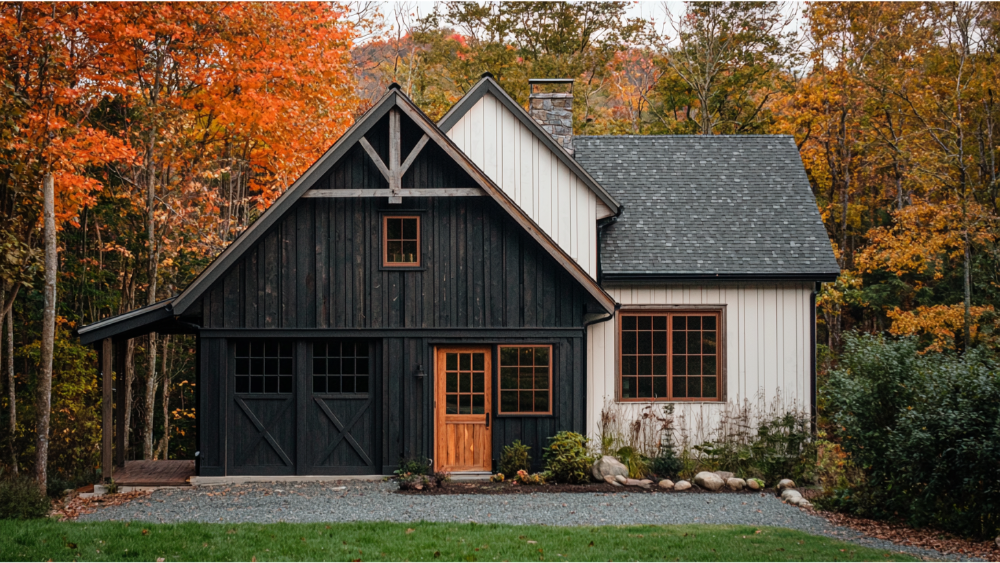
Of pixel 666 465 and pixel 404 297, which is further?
pixel 666 465

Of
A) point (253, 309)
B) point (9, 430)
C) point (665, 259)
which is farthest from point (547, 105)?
point (9, 430)

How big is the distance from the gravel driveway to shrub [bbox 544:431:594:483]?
0.77 meters

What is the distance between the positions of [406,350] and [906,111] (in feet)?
58.3

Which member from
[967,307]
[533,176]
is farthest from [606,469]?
[967,307]

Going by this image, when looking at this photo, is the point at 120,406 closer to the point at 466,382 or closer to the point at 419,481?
the point at 419,481

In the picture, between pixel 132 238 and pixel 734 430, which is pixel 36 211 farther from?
pixel 734 430

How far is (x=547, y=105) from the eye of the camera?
15508mm

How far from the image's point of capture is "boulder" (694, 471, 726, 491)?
40.3 ft

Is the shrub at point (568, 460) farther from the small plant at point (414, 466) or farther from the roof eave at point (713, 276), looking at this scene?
the roof eave at point (713, 276)

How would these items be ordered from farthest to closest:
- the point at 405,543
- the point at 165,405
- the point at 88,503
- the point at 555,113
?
the point at 165,405 < the point at 555,113 < the point at 88,503 < the point at 405,543

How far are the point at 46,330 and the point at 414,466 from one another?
6286 millimetres

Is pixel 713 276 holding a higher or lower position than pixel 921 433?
higher

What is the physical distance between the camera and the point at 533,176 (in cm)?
1434

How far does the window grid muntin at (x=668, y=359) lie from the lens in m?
13.8
